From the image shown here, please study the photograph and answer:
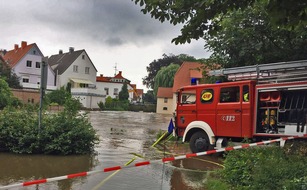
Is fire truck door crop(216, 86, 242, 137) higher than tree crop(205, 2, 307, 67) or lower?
lower

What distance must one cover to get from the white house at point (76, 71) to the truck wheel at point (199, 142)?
152ft

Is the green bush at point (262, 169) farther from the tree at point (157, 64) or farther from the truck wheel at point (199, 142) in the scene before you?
the tree at point (157, 64)

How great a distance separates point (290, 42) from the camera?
13648 millimetres

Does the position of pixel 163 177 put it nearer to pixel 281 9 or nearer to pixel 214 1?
pixel 214 1

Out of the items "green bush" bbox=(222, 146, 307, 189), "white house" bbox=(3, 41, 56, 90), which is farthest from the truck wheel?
"white house" bbox=(3, 41, 56, 90)

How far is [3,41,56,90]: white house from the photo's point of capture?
57.3 metres

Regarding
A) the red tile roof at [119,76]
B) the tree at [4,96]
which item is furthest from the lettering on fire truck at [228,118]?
the red tile roof at [119,76]

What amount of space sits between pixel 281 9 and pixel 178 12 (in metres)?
1.71

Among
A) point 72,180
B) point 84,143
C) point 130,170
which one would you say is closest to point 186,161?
point 130,170

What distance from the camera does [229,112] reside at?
10.9 meters

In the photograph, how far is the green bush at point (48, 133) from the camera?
1026 centimetres

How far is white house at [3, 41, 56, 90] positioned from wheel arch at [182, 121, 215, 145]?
4776cm

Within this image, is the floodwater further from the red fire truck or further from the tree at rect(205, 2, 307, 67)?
the tree at rect(205, 2, 307, 67)

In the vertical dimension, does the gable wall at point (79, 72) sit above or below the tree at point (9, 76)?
above
